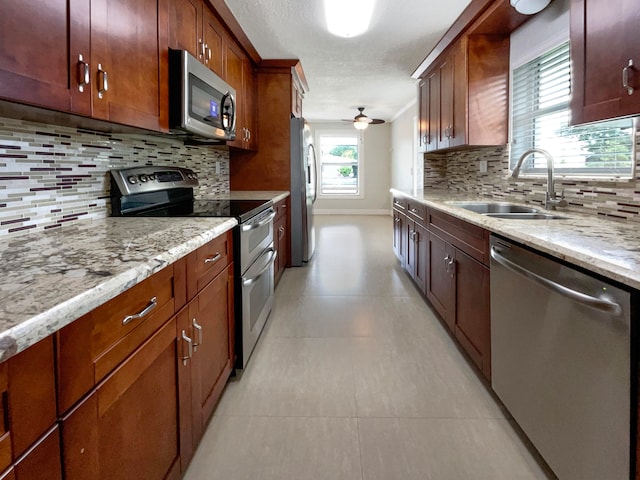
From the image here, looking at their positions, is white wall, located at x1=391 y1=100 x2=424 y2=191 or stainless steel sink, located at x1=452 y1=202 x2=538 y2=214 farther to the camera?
white wall, located at x1=391 y1=100 x2=424 y2=191

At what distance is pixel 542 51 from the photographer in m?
2.79

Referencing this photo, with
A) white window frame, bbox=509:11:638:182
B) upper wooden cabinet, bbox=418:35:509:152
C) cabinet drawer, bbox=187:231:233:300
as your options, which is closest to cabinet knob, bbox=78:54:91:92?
cabinet drawer, bbox=187:231:233:300

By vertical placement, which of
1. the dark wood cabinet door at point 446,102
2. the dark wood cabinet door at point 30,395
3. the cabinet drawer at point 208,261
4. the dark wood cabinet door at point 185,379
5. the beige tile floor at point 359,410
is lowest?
the beige tile floor at point 359,410

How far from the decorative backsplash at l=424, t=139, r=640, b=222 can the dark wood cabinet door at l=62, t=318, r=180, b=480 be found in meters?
2.03

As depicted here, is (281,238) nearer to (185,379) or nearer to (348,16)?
(348,16)

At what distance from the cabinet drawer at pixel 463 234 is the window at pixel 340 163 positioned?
7446 mm

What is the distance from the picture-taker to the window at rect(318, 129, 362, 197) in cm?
1020

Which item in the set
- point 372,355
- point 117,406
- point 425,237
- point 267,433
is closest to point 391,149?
point 425,237

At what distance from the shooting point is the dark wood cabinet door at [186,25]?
213 centimetres

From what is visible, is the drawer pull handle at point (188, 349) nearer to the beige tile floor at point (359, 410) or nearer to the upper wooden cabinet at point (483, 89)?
the beige tile floor at point (359, 410)

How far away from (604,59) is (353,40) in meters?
2.82

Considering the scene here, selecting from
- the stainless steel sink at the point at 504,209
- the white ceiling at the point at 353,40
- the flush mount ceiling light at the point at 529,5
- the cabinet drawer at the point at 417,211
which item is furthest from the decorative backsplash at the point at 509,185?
the white ceiling at the point at 353,40

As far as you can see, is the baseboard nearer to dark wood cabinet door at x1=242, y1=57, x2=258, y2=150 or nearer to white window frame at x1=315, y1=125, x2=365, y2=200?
white window frame at x1=315, y1=125, x2=365, y2=200

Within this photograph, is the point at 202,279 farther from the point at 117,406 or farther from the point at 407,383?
the point at 407,383
